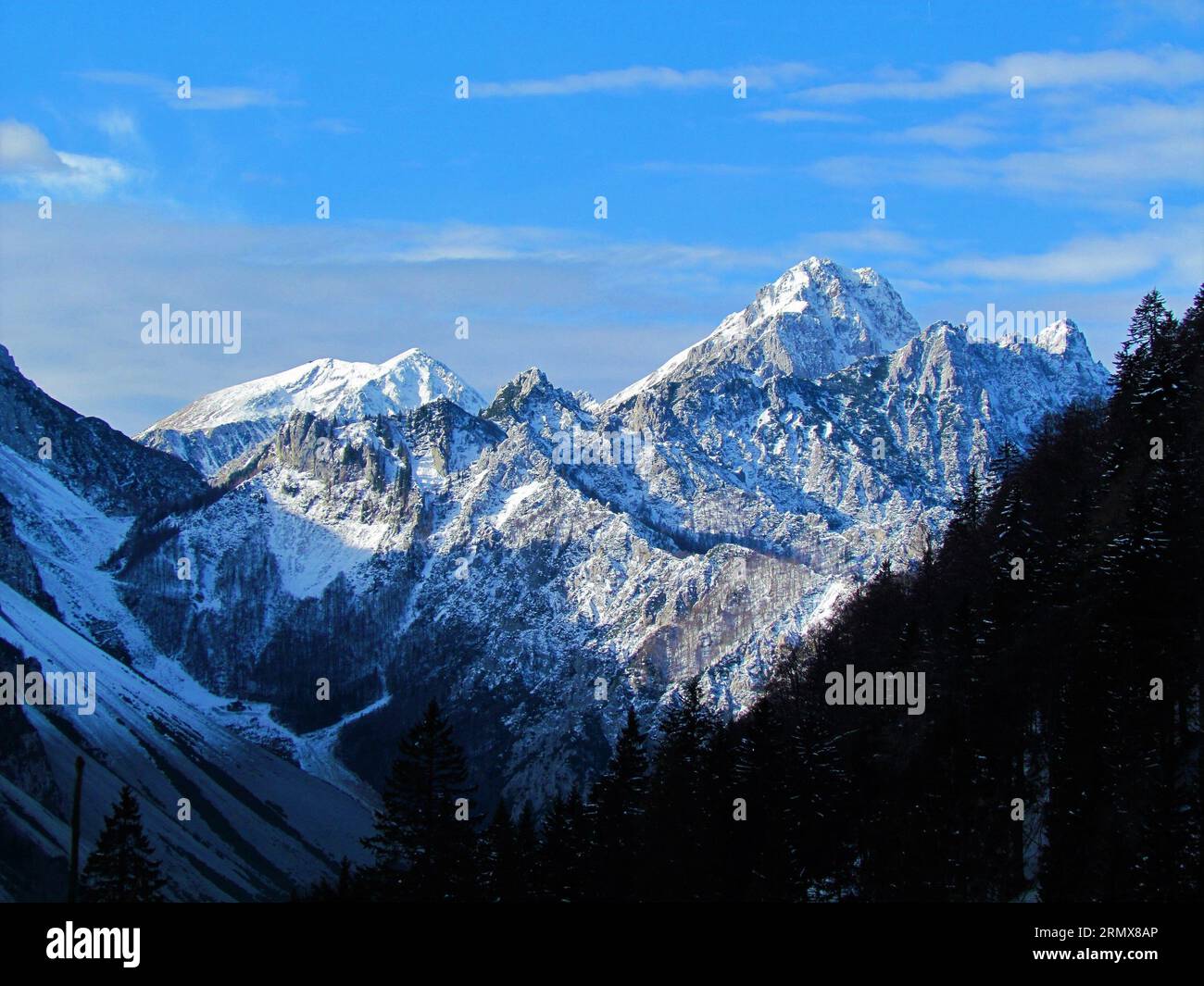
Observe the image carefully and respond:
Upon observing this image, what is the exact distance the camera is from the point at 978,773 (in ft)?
257

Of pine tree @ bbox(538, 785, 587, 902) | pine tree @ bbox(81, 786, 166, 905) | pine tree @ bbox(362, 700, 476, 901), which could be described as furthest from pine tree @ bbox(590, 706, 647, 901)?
pine tree @ bbox(81, 786, 166, 905)

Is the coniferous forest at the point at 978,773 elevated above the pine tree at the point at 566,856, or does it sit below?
above

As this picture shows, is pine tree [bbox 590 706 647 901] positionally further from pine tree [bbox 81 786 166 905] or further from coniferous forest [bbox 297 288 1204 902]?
pine tree [bbox 81 786 166 905]

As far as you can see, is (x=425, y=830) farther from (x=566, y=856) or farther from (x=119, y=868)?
(x=119, y=868)

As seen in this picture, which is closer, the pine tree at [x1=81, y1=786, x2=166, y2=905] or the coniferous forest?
the coniferous forest

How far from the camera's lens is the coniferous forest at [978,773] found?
7256 centimetres

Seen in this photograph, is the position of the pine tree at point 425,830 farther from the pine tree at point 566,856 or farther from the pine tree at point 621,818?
the pine tree at point 621,818

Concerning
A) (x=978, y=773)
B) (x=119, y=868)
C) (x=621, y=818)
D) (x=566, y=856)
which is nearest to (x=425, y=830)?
(x=566, y=856)

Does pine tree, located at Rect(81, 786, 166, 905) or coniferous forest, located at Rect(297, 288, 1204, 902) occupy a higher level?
coniferous forest, located at Rect(297, 288, 1204, 902)

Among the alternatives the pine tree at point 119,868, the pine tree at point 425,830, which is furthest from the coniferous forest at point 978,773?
the pine tree at point 119,868

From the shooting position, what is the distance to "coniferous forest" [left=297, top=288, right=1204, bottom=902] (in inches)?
2857
